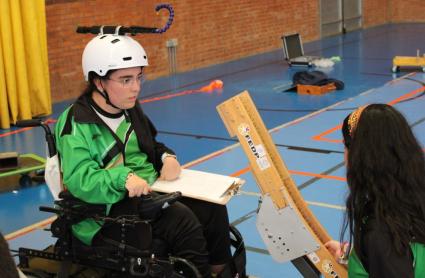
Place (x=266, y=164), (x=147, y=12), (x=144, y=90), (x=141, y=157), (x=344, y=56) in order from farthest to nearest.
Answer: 1. (x=344, y=56)
2. (x=147, y=12)
3. (x=144, y=90)
4. (x=141, y=157)
5. (x=266, y=164)

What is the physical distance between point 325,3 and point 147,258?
42.6ft

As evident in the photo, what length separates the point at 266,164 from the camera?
9.00 ft

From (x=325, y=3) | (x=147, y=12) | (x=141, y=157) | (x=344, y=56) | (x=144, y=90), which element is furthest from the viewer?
(x=325, y=3)

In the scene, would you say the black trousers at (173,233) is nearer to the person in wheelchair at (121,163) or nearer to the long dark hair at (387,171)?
the person in wheelchair at (121,163)

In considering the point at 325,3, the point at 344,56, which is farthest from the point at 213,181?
the point at 325,3

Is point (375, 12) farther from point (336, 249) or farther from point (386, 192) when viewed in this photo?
point (386, 192)

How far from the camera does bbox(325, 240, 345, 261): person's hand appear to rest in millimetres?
2723

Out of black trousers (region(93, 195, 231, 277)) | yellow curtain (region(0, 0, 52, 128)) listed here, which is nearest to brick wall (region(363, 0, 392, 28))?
yellow curtain (region(0, 0, 52, 128))

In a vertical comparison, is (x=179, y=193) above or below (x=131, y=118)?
below

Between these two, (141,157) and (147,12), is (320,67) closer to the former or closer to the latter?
(147,12)

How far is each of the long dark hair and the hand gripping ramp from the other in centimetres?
51

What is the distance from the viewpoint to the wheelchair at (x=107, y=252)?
9.32ft

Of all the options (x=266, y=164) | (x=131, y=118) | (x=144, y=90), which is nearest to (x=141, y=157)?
(x=131, y=118)

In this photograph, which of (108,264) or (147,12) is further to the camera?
(147,12)
